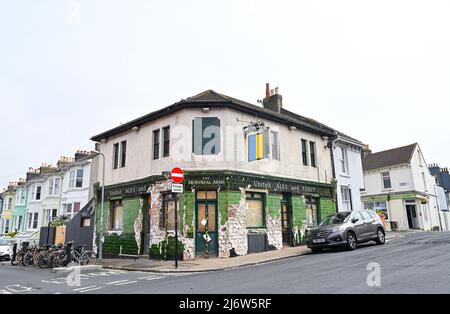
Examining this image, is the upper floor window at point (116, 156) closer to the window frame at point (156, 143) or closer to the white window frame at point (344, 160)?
the window frame at point (156, 143)

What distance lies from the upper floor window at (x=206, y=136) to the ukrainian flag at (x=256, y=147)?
164 cm

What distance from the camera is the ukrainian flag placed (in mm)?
16297

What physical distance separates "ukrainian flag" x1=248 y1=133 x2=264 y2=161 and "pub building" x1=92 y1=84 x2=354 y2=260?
5cm

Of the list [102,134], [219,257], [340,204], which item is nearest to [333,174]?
[340,204]

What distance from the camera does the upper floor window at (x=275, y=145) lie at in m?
18.3

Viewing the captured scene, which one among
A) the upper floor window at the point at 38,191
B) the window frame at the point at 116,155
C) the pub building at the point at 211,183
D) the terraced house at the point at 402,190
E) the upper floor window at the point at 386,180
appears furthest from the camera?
the upper floor window at the point at 38,191

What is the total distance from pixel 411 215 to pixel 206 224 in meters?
27.4

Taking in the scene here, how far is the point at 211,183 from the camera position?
51.2ft

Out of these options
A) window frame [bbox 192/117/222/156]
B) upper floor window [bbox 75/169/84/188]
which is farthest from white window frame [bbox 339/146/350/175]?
upper floor window [bbox 75/169/84/188]

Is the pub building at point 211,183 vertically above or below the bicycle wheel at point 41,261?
above

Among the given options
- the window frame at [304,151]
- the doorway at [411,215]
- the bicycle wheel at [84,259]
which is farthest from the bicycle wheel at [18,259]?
the doorway at [411,215]

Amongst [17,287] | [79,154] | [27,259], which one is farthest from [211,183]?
[79,154]

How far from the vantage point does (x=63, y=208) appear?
105ft

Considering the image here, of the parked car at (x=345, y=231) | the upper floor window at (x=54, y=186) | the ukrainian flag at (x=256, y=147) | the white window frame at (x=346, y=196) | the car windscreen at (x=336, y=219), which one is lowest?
the parked car at (x=345, y=231)
